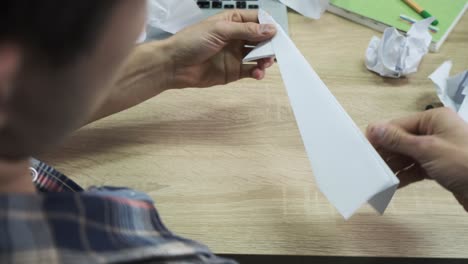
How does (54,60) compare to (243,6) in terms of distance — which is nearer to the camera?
(54,60)

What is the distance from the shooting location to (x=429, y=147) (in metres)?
0.57

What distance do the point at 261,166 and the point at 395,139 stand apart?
17 cm

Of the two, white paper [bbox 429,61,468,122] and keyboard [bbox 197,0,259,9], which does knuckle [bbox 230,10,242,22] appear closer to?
keyboard [bbox 197,0,259,9]

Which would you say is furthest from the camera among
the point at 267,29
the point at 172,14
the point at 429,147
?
the point at 172,14

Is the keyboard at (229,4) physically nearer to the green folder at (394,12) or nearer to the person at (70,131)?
the green folder at (394,12)

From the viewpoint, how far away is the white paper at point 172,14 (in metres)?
0.81

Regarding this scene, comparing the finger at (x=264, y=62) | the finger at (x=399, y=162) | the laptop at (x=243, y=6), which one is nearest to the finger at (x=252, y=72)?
the finger at (x=264, y=62)

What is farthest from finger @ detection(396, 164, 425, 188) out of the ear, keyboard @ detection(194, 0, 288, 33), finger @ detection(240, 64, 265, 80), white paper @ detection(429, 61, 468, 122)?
the ear

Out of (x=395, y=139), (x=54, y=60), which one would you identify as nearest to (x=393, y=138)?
(x=395, y=139)

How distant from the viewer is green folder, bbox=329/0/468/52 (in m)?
0.82

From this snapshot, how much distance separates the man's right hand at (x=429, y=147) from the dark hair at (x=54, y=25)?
1.32 feet

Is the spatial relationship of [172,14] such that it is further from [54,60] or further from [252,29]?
[54,60]

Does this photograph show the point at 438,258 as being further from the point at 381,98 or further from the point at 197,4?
the point at 197,4

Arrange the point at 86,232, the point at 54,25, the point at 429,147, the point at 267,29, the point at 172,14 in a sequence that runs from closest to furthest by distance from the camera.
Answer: the point at 54,25
the point at 86,232
the point at 429,147
the point at 267,29
the point at 172,14
